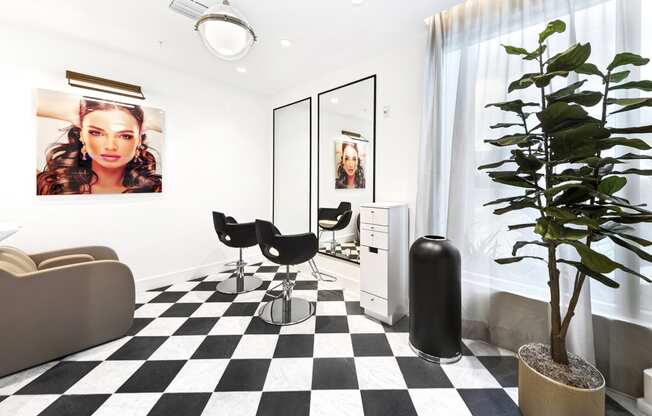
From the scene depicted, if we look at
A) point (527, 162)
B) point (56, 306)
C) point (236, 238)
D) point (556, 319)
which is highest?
point (527, 162)

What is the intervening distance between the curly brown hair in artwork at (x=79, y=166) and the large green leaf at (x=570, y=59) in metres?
3.89

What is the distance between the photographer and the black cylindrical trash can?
191 cm

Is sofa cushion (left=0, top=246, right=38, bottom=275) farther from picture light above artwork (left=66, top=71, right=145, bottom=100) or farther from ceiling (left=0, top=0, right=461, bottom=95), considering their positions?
ceiling (left=0, top=0, right=461, bottom=95)

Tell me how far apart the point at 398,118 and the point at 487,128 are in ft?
3.08

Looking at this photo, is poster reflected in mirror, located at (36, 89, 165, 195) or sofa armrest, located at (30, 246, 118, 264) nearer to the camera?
sofa armrest, located at (30, 246, 118, 264)

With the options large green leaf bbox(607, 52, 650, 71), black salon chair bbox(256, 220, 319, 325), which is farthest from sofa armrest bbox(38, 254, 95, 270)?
large green leaf bbox(607, 52, 650, 71)

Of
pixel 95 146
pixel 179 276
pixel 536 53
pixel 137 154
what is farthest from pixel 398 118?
pixel 179 276

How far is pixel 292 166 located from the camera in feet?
13.8

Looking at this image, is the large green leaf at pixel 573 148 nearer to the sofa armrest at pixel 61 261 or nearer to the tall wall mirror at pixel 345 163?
the tall wall mirror at pixel 345 163

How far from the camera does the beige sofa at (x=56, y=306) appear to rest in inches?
69.7

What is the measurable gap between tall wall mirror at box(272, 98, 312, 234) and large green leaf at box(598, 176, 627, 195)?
3.11 metres

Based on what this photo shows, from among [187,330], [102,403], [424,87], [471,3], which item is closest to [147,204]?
[187,330]

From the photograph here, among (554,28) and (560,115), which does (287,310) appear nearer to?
(560,115)

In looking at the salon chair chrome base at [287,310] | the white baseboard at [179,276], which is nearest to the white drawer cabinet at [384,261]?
the salon chair chrome base at [287,310]
